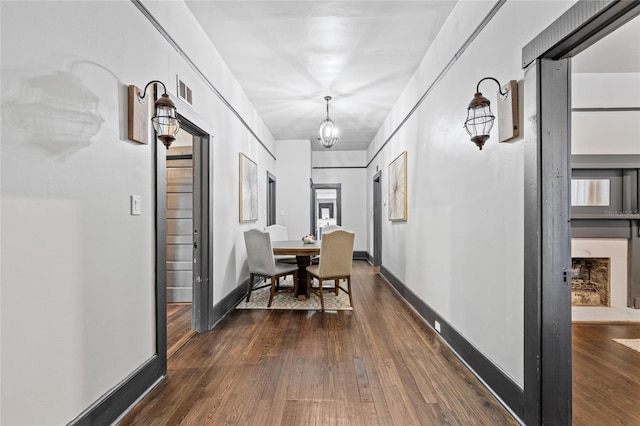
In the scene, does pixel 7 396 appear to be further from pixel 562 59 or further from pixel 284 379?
pixel 562 59

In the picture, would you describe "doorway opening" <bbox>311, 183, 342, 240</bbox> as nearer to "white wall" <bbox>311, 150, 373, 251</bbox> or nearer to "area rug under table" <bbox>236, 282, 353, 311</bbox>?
"white wall" <bbox>311, 150, 373, 251</bbox>

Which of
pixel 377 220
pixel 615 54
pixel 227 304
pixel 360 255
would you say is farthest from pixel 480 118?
pixel 360 255

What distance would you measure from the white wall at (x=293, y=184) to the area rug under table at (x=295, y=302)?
2441mm

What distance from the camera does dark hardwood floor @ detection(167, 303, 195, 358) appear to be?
2.71 meters

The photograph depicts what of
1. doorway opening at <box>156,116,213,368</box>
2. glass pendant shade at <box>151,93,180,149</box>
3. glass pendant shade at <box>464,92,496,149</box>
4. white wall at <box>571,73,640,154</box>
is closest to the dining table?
doorway opening at <box>156,116,213,368</box>

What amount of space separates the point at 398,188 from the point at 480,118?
2435mm

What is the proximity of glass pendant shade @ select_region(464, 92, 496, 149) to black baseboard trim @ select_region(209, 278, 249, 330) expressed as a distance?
2.81 metres

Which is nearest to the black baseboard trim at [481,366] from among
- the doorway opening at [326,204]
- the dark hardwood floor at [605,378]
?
the dark hardwood floor at [605,378]

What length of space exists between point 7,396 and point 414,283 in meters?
3.39

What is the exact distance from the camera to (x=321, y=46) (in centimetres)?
302

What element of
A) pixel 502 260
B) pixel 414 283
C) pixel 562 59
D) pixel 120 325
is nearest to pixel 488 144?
pixel 562 59

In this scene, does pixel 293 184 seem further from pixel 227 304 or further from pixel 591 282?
pixel 591 282

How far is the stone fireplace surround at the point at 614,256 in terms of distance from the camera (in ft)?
11.4

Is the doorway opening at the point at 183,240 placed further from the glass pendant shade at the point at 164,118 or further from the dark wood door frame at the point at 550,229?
the dark wood door frame at the point at 550,229
